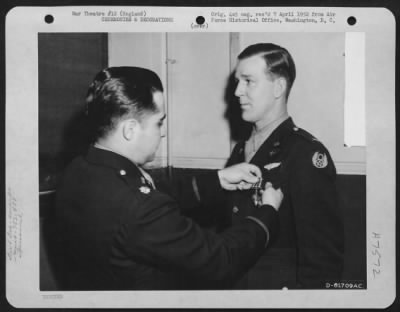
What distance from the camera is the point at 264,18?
2.85ft

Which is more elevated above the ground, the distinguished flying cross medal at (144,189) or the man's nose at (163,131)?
the man's nose at (163,131)

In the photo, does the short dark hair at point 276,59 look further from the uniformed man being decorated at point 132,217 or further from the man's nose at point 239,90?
the uniformed man being decorated at point 132,217

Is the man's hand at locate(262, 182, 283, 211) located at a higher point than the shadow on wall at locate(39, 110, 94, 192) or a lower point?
lower

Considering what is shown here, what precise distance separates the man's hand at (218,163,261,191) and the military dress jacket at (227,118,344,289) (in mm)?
19

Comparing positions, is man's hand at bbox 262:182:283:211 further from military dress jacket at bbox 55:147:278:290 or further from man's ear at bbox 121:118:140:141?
man's ear at bbox 121:118:140:141

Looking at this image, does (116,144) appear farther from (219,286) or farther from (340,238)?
(340,238)

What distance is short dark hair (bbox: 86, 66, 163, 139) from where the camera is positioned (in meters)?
0.75

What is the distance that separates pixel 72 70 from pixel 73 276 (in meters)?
0.48

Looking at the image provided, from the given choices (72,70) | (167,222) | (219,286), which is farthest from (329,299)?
(72,70)

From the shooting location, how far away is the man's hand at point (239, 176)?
0.88 m

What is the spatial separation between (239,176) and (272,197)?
3.6 inches

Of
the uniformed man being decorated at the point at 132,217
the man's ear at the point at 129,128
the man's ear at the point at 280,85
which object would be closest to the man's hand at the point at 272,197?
the uniformed man being decorated at the point at 132,217

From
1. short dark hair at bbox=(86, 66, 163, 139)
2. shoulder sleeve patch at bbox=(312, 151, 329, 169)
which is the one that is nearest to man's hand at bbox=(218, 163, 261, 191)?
shoulder sleeve patch at bbox=(312, 151, 329, 169)

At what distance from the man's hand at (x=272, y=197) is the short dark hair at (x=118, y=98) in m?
0.31
